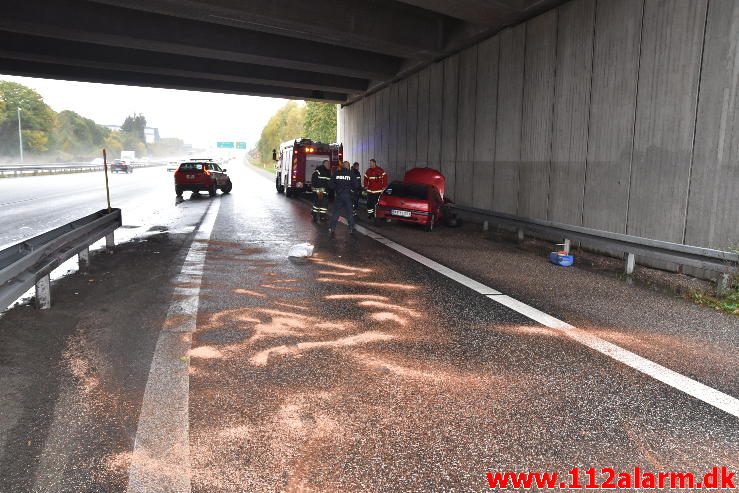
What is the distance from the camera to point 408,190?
15.3 meters

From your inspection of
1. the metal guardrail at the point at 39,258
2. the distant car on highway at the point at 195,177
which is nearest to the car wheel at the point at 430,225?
the metal guardrail at the point at 39,258

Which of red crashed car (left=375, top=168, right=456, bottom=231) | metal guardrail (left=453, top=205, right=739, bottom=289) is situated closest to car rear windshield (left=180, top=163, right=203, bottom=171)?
red crashed car (left=375, top=168, right=456, bottom=231)

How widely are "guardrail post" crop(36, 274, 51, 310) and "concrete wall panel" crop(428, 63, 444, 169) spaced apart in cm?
1525

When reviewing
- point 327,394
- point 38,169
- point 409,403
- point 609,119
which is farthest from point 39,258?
point 38,169

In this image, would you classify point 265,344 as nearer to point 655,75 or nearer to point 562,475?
point 562,475

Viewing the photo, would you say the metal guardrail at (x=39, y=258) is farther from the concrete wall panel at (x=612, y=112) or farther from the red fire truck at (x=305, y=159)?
the red fire truck at (x=305, y=159)

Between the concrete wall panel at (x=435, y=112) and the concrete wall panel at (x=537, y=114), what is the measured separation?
568 centimetres

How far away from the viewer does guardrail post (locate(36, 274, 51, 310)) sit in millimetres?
6309

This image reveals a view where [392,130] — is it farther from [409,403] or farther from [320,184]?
[409,403]

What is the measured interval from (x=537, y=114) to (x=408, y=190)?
406cm

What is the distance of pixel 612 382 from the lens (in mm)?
4379

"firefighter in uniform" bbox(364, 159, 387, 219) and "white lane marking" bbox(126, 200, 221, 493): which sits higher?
"firefighter in uniform" bbox(364, 159, 387, 219)

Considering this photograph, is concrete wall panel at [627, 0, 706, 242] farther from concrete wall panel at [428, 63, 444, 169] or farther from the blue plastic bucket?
concrete wall panel at [428, 63, 444, 169]

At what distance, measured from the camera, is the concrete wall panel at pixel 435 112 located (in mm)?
19500
